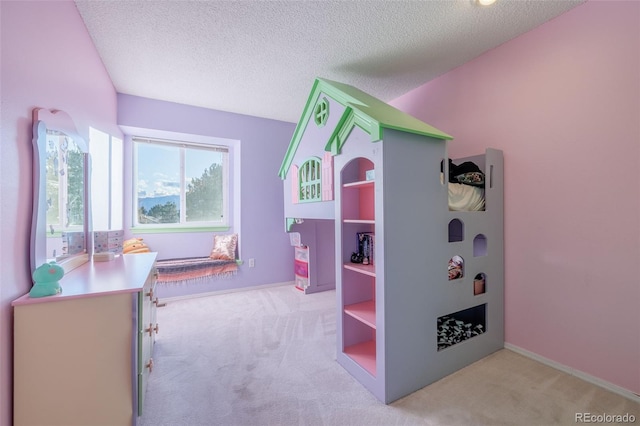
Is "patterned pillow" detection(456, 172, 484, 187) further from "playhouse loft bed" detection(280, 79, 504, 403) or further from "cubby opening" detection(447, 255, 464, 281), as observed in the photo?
"cubby opening" detection(447, 255, 464, 281)

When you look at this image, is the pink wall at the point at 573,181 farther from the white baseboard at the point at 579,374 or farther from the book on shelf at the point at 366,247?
the book on shelf at the point at 366,247

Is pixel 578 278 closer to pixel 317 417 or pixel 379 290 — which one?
pixel 379 290

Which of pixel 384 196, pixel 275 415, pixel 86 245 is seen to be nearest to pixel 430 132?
pixel 384 196

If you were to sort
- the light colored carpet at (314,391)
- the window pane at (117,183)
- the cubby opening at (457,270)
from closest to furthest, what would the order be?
the light colored carpet at (314,391), the cubby opening at (457,270), the window pane at (117,183)

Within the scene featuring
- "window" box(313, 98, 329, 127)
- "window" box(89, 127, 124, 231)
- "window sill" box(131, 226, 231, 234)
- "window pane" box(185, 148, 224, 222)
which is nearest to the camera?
"window" box(313, 98, 329, 127)

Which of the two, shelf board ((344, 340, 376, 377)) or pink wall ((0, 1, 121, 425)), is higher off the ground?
pink wall ((0, 1, 121, 425))

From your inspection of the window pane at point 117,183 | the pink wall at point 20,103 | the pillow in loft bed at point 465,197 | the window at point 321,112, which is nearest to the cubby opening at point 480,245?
the pillow in loft bed at point 465,197

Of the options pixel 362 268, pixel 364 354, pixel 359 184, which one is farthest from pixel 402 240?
pixel 364 354

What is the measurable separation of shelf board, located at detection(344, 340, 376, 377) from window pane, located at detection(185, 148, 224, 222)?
2.87 metres

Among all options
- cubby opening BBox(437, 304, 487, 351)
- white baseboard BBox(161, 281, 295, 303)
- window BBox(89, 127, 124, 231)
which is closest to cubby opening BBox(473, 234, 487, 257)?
cubby opening BBox(437, 304, 487, 351)

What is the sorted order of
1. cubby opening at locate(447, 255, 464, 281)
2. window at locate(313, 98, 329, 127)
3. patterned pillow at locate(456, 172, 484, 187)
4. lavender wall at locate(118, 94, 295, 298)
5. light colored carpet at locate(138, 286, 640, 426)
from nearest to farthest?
light colored carpet at locate(138, 286, 640, 426) → cubby opening at locate(447, 255, 464, 281) → patterned pillow at locate(456, 172, 484, 187) → window at locate(313, 98, 329, 127) → lavender wall at locate(118, 94, 295, 298)

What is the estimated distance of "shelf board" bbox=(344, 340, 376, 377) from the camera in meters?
1.74

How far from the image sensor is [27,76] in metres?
1.24

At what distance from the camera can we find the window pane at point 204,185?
385 cm
